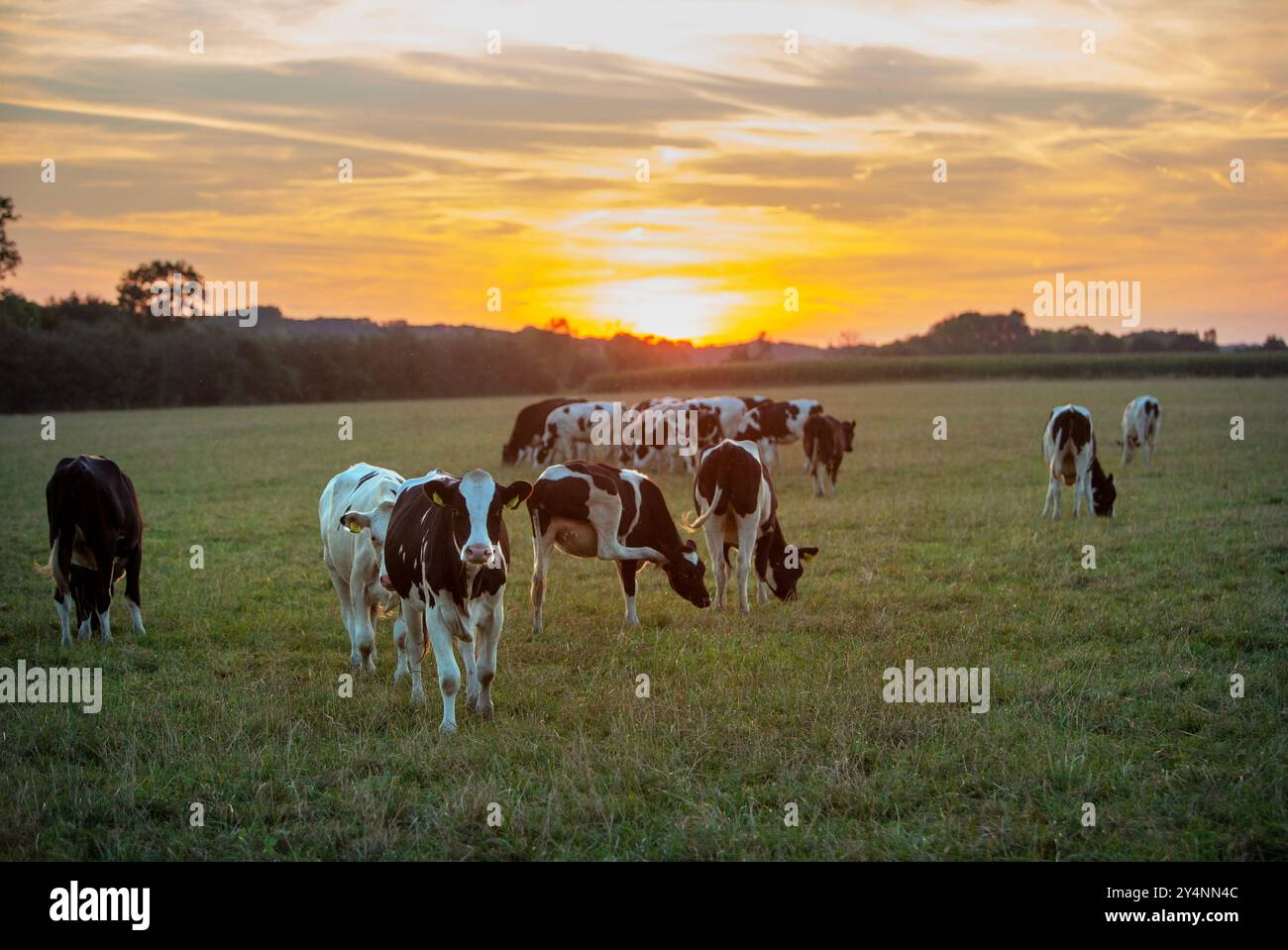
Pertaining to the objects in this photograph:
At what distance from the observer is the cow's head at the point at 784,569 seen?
11.2 meters

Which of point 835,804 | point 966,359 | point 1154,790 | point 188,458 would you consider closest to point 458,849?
point 835,804

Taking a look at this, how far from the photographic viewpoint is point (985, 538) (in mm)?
14258

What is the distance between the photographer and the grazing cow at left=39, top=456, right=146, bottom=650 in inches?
384

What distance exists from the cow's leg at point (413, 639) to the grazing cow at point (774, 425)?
715 inches

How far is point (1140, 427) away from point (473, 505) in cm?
1987

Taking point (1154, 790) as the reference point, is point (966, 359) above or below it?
above

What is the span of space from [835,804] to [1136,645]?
4.26 meters

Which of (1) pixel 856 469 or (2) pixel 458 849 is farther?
(1) pixel 856 469

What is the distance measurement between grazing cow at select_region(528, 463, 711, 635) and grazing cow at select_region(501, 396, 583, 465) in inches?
711

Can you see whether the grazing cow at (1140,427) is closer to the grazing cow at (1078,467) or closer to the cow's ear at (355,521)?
the grazing cow at (1078,467)

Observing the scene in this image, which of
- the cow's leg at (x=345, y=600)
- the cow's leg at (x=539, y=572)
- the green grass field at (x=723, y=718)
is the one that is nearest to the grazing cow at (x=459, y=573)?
the green grass field at (x=723, y=718)
